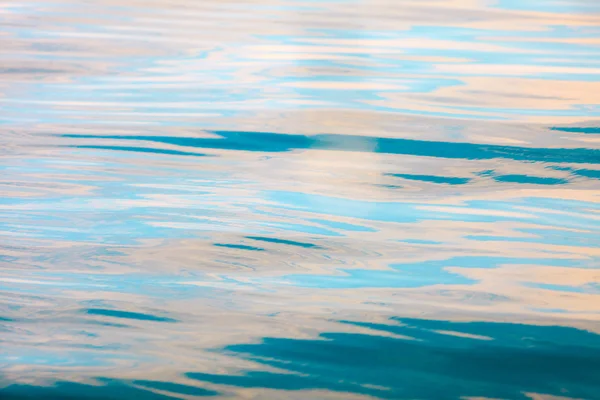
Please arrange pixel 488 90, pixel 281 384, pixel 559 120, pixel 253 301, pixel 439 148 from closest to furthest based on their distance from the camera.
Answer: pixel 281 384 → pixel 253 301 → pixel 439 148 → pixel 559 120 → pixel 488 90

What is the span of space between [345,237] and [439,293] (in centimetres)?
20

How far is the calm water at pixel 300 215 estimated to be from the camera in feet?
2.62

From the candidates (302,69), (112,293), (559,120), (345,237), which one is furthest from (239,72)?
(112,293)

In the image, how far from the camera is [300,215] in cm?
117

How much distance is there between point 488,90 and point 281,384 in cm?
121

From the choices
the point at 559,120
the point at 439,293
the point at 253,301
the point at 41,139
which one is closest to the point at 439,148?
the point at 559,120

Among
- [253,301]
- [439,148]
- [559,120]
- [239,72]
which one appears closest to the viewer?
[253,301]

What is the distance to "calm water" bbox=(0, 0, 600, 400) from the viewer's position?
800 millimetres

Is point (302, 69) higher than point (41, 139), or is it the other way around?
point (302, 69)

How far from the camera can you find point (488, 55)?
2059 mm

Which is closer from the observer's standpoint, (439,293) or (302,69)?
(439,293)

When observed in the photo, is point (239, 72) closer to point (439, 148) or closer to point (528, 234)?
point (439, 148)

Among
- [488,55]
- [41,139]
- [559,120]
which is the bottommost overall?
[41,139]

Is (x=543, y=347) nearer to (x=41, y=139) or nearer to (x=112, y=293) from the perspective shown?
(x=112, y=293)
